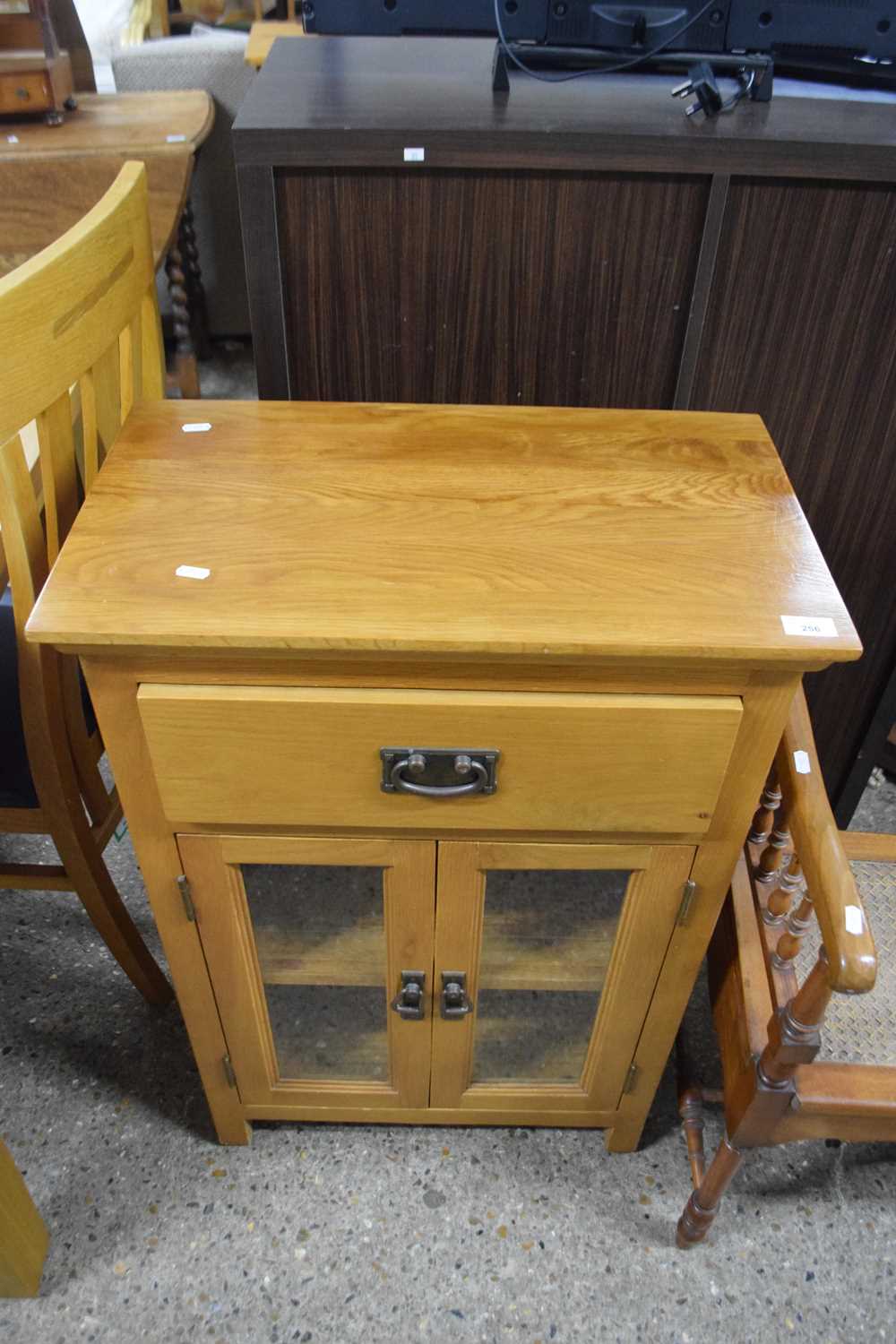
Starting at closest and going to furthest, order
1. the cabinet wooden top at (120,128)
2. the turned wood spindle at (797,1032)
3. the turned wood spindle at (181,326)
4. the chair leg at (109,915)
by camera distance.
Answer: the turned wood spindle at (797,1032) → the chair leg at (109,915) → the cabinet wooden top at (120,128) → the turned wood spindle at (181,326)

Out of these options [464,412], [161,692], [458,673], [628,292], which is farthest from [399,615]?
[628,292]

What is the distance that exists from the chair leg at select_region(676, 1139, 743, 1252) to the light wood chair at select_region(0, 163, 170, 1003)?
741 mm

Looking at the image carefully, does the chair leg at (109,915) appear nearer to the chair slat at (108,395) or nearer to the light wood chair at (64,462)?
the light wood chair at (64,462)

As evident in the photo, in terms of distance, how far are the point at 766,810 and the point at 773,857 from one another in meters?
0.05

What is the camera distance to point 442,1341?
1.03m

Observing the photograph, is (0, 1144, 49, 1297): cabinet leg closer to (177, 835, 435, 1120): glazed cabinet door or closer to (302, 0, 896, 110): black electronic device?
(177, 835, 435, 1120): glazed cabinet door

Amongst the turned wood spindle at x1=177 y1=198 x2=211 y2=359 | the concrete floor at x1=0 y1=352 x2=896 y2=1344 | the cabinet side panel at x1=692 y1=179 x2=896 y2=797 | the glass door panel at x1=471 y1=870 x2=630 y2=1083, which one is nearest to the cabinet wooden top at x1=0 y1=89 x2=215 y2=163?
the turned wood spindle at x1=177 y1=198 x2=211 y2=359

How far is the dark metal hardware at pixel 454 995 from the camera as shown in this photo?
3.15 ft

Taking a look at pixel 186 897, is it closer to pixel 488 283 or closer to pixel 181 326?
pixel 488 283

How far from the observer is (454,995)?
972 mm

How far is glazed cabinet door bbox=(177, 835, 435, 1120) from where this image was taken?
85 centimetres

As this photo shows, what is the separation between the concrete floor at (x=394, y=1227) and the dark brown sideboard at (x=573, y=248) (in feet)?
2.90

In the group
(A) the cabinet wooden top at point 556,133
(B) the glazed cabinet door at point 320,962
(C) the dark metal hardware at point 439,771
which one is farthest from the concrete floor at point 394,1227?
(A) the cabinet wooden top at point 556,133

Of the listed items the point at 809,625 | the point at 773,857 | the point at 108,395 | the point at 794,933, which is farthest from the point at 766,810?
the point at 108,395
